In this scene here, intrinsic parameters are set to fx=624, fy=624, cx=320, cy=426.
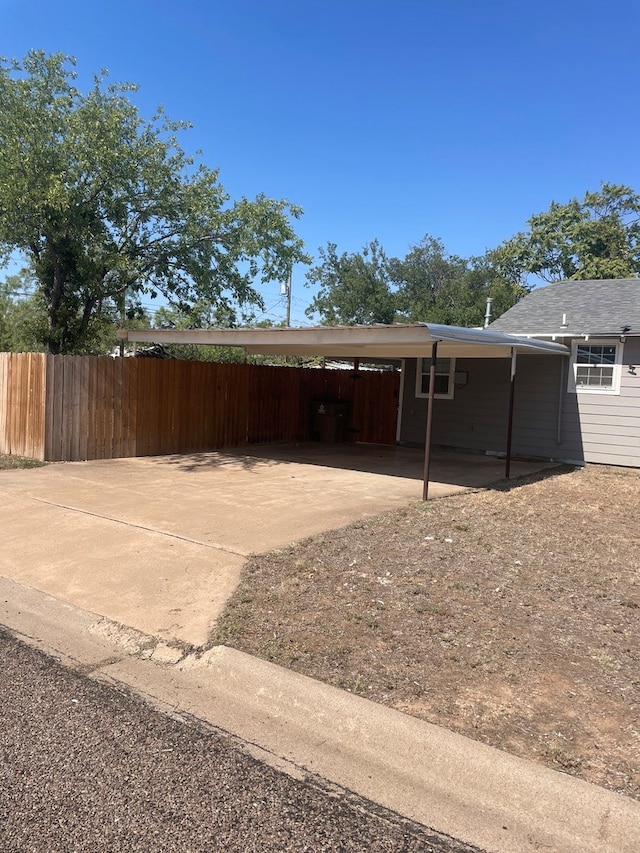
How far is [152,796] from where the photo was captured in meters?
2.54

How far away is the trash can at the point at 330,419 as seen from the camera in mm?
16141

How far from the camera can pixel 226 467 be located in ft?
37.5

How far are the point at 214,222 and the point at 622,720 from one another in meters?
13.0

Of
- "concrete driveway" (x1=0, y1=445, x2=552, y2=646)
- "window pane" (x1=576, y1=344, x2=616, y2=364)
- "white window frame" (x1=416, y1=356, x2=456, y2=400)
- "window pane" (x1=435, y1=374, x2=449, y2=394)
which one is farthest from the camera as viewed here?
"window pane" (x1=435, y1=374, x2=449, y2=394)

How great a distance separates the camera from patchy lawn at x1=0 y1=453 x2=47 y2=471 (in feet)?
33.7

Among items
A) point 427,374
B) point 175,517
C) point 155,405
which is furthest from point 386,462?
Result: point 175,517

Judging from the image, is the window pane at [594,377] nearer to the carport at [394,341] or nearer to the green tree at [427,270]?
the carport at [394,341]

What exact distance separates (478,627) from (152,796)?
7.90 ft

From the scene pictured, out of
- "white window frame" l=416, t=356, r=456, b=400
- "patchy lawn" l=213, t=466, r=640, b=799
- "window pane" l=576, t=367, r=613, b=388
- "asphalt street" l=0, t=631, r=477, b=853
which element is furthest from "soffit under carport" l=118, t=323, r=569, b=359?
"asphalt street" l=0, t=631, r=477, b=853

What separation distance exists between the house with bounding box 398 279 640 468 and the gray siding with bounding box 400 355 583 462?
0.07ft

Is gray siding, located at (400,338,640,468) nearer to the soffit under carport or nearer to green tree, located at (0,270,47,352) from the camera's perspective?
the soffit under carport

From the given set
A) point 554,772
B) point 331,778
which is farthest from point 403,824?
point 554,772

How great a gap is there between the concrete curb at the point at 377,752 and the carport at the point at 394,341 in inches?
213

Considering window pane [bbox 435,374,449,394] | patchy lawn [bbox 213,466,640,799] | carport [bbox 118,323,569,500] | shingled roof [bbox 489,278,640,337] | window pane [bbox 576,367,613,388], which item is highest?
shingled roof [bbox 489,278,640,337]
